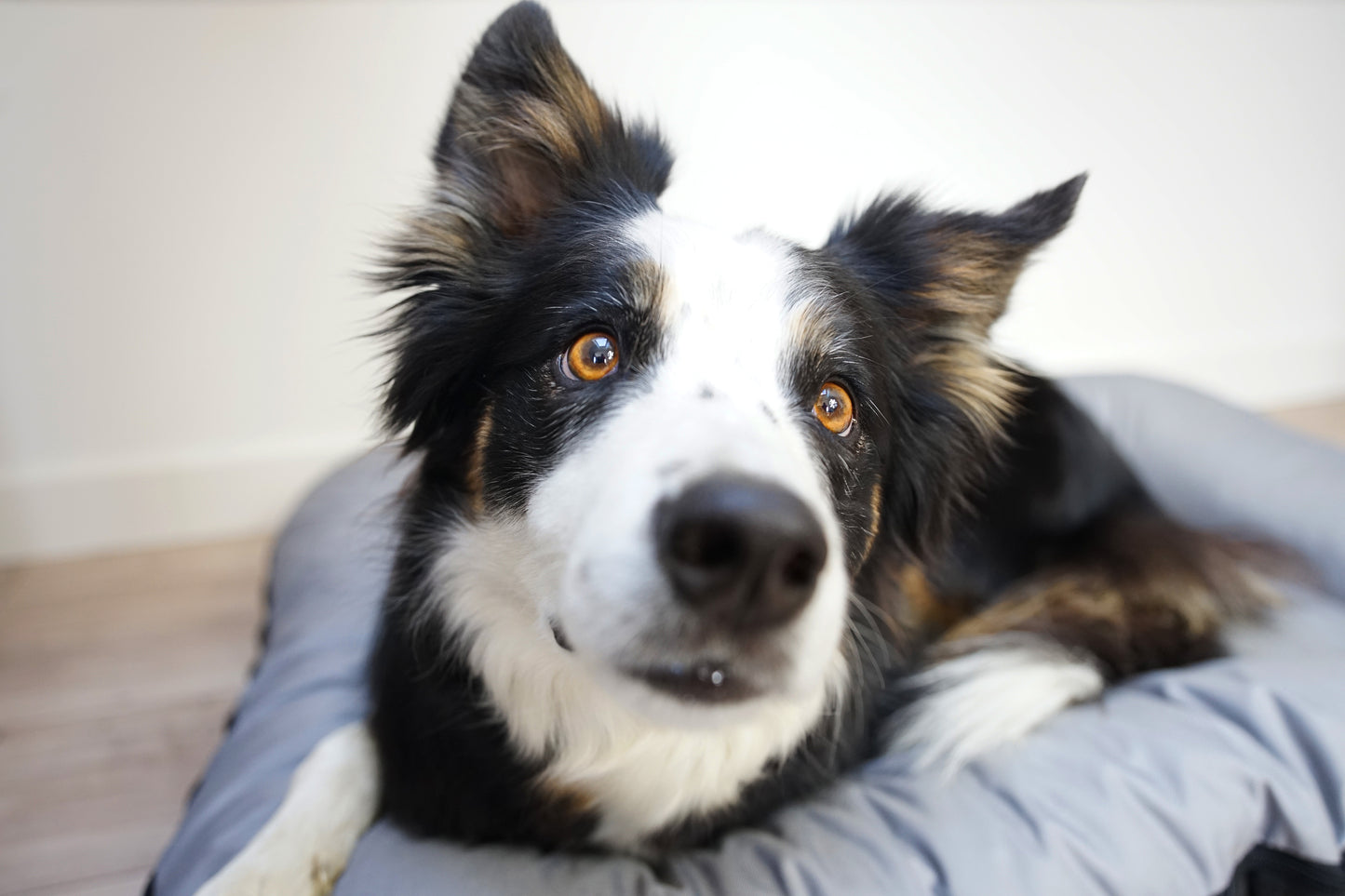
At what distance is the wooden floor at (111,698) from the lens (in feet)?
6.18

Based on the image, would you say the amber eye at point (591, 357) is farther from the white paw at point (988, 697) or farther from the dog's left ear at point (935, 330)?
the white paw at point (988, 697)

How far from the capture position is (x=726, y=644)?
0.95m

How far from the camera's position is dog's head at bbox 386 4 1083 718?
37.1 inches

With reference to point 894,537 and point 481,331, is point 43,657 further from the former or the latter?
point 894,537

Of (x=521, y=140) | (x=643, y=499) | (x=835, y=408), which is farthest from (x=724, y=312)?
(x=521, y=140)

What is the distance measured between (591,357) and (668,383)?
0.16 metres

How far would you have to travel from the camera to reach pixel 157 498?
3256 millimetres

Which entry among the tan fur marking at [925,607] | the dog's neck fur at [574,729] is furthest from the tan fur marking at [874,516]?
the tan fur marking at [925,607]

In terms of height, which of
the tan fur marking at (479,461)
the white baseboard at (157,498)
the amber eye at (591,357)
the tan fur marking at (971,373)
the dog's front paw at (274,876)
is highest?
the tan fur marking at (971,373)

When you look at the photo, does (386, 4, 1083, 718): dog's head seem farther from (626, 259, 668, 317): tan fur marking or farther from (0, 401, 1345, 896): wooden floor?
(0, 401, 1345, 896): wooden floor

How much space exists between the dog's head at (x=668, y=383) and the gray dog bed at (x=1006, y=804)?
33cm

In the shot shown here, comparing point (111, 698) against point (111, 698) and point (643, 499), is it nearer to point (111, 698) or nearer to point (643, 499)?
point (111, 698)

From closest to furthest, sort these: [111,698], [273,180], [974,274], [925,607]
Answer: [974,274] → [925,607] → [111,698] → [273,180]

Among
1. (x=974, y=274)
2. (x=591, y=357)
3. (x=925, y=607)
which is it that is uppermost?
(x=974, y=274)
